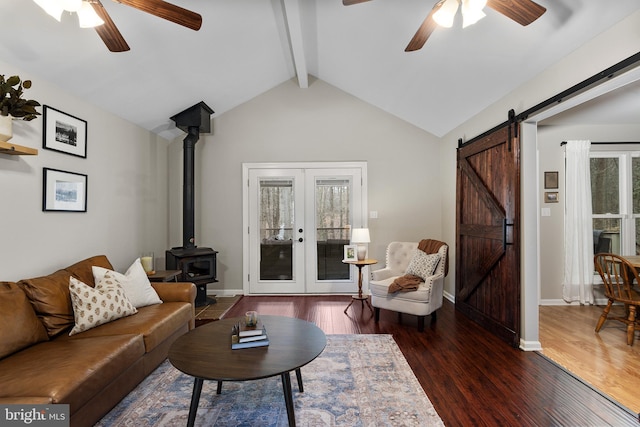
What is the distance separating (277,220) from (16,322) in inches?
131

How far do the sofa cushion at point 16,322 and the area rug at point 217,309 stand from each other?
6.26 ft

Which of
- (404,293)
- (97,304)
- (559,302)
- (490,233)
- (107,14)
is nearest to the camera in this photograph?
(107,14)

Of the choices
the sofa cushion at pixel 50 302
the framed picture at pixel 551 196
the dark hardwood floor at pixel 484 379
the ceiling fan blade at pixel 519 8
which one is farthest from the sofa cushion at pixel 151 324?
the framed picture at pixel 551 196

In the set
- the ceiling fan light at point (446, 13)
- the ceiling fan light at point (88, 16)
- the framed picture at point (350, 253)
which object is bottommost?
the framed picture at point (350, 253)

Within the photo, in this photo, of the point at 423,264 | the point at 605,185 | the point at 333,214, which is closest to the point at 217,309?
the point at 333,214

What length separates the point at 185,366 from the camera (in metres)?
1.73

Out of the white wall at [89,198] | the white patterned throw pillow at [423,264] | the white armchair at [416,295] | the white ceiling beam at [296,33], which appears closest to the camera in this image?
the white wall at [89,198]

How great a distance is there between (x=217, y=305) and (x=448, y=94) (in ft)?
13.5

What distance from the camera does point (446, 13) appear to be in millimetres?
1881

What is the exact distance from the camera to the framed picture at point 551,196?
14.3ft

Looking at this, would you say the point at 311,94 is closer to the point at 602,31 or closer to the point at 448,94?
the point at 448,94

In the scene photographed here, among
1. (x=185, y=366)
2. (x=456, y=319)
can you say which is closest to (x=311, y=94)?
(x=456, y=319)

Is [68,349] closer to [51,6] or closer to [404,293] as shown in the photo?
[51,6]

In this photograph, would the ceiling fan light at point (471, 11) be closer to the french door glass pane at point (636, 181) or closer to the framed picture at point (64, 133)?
the framed picture at point (64, 133)
